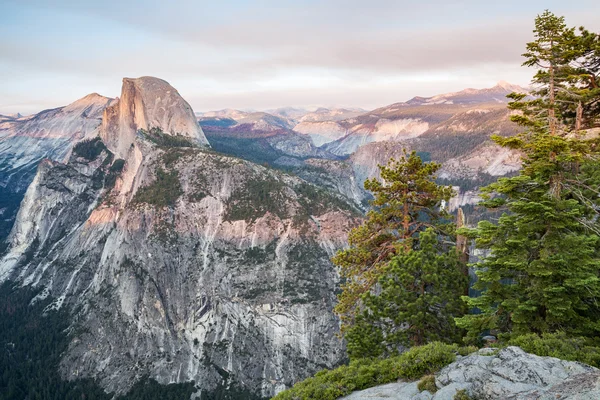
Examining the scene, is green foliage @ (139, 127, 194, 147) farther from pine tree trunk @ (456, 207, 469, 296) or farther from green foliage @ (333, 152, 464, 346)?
pine tree trunk @ (456, 207, 469, 296)

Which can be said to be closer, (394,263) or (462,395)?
(462,395)

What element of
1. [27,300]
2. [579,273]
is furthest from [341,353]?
[27,300]

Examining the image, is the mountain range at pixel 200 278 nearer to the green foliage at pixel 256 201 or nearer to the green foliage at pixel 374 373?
the green foliage at pixel 256 201

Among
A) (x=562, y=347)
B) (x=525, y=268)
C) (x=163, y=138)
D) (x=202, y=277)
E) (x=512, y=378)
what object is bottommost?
(x=202, y=277)

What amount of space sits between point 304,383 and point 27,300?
499 feet

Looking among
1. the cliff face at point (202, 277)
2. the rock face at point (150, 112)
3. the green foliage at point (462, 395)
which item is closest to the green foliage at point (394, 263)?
the green foliage at point (462, 395)

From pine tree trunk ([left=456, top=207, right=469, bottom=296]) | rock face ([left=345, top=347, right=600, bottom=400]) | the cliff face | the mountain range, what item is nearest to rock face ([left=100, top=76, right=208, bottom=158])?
the mountain range

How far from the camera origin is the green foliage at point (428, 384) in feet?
40.2

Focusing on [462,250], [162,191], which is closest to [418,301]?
[462,250]

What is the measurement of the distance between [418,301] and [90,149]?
613 feet

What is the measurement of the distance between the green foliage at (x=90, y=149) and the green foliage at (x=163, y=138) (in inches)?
1623

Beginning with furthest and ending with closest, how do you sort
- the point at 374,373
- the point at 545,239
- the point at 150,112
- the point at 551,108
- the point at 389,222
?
the point at 150,112, the point at 389,222, the point at 374,373, the point at 551,108, the point at 545,239

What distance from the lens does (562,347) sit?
38.9ft

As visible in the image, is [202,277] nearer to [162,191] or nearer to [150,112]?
[162,191]
